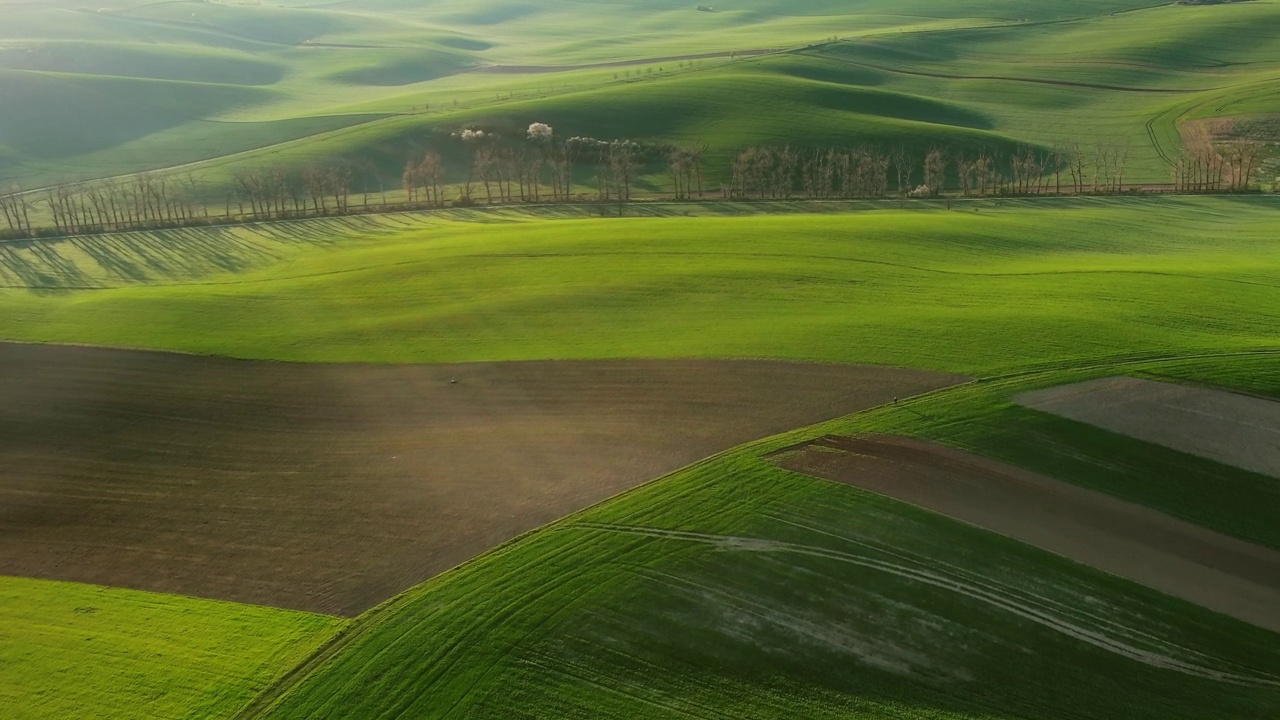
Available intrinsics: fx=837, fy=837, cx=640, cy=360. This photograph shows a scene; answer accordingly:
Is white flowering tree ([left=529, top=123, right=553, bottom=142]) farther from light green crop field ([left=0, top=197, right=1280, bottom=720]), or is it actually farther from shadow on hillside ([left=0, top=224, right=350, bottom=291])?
light green crop field ([left=0, top=197, right=1280, bottom=720])

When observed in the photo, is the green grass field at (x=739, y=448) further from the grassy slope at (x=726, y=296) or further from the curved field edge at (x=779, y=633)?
the grassy slope at (x=726, y=296)

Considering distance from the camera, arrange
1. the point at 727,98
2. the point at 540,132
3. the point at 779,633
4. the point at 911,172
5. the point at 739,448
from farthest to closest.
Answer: the point at 727,98
the point at 540,132
the point at 911,172
the point at 739,448
the point at 779,633

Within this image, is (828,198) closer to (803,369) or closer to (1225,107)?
(803,369)

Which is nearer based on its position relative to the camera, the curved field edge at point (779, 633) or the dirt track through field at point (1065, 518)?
the curved field edge at point (779, 633)

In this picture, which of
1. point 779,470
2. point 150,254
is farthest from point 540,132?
point 779,470

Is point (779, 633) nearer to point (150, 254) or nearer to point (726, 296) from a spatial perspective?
point (726, 296)

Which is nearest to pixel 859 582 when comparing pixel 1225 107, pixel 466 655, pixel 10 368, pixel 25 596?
pixel 466 655

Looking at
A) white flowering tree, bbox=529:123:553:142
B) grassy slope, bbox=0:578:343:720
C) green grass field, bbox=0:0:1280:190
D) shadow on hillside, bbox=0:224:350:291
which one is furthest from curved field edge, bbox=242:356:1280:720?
white flowering tree, bbox=529:123:553:142

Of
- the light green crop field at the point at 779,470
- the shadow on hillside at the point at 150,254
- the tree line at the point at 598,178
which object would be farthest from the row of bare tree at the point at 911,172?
the shadow on hillside at the point at 150,254
